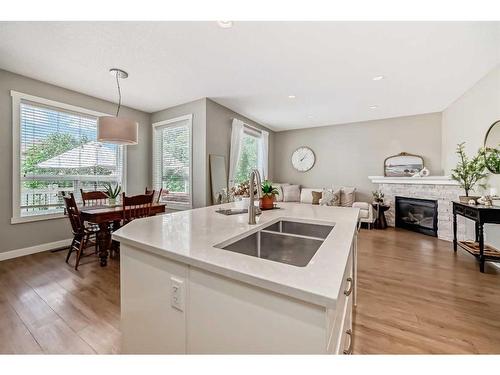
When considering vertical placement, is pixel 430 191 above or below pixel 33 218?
above

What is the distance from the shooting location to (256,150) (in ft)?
18.8

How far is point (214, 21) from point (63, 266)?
3.23 m

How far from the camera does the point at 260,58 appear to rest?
2535mm

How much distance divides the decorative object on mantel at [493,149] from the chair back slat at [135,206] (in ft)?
14.5

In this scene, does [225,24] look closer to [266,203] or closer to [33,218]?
Result: [266,203]

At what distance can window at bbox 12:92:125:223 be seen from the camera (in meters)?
2.98

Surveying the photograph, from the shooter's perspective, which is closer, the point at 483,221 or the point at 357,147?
the point at 483,221

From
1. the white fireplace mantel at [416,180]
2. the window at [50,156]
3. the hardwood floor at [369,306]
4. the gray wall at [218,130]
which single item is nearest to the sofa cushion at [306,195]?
the white fireplace mantel at [416,180]

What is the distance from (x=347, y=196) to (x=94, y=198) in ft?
16.5

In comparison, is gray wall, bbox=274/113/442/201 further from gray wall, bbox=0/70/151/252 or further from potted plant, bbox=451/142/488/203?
gray wall, bbox=0/70/151/252

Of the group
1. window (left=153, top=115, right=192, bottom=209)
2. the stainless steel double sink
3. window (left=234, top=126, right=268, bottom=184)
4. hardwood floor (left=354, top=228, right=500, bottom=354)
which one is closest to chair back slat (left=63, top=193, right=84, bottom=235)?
window (left=153, top=115, right=192, bottom=209)

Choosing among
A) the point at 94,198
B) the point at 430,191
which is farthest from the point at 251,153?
the point at 430,191

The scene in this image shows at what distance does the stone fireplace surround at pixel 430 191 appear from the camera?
3910mm

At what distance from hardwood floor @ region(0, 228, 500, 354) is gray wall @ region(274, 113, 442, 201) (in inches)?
105
